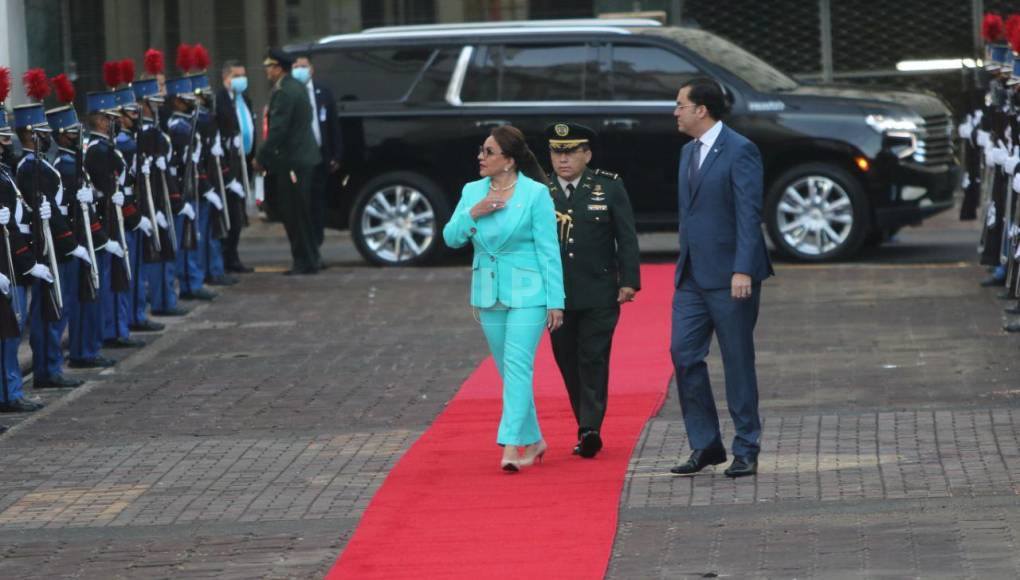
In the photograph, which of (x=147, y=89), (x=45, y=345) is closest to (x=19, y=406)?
(x=45, y=345)

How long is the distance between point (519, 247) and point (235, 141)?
8.87m

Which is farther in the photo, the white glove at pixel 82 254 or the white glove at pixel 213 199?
the white glove at pixel 213 199

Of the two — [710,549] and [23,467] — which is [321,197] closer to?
[23,467]

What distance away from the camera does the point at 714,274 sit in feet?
32.7

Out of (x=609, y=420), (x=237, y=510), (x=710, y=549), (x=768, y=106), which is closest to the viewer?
(x=710, y=549)

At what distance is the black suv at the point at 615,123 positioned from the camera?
18.5m

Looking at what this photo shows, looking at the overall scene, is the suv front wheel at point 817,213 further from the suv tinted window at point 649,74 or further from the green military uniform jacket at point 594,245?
the green military uniform jacket at point 594,245

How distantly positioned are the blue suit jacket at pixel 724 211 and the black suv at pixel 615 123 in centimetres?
860

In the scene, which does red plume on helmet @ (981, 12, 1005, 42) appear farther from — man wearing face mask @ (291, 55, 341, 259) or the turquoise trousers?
the turquoise trousers

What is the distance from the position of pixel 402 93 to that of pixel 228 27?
599 cm

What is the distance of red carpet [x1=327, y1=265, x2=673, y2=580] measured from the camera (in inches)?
336

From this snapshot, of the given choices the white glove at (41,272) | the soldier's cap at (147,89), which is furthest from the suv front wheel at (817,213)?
the white glove at (41,272)

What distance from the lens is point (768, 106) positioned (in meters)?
18.6

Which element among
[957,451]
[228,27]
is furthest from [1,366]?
[228,27]
